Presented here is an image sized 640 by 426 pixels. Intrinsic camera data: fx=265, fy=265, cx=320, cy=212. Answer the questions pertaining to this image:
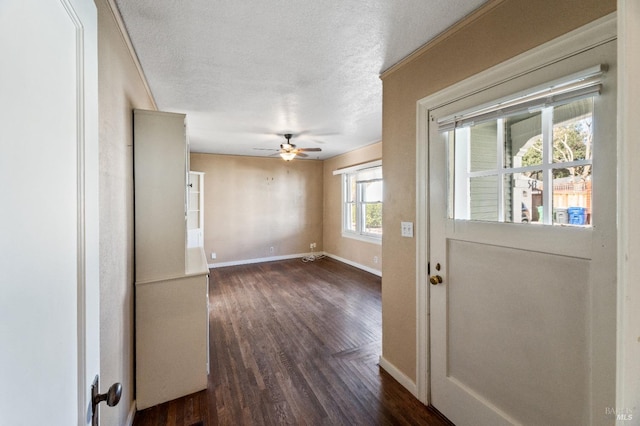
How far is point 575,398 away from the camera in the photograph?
115cm

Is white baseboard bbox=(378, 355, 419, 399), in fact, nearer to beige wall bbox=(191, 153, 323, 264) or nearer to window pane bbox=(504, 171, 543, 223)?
window pane bbox=(504, 171, 543, 223)

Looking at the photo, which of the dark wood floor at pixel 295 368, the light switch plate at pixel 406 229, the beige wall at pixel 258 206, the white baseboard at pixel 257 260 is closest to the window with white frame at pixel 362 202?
the beige wall at pixel 258 206

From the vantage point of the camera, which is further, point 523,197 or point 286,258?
point 286,258

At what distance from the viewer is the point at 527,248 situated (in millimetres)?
1297

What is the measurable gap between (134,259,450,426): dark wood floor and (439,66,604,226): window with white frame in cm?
142

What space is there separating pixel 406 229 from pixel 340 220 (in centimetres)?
425

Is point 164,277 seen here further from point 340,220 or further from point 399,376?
point 340,220

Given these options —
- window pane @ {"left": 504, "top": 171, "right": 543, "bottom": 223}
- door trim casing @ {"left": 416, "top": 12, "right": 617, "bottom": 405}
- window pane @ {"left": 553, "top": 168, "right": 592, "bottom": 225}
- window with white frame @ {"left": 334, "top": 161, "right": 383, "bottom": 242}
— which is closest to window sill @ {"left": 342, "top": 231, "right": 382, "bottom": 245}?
window with white frame @ {"left": 334, "top": 161, "right": 383, "bottom": 242}

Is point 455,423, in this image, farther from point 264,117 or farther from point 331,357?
point 264,117

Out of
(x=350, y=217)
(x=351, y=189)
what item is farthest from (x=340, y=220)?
(x=351, y=189)

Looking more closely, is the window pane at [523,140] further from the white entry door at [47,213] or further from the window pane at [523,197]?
the white entry door at [47,213]

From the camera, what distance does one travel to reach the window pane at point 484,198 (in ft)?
4.86

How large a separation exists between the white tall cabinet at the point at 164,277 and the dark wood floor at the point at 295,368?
0.20 meters

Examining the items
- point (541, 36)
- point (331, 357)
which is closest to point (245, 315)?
point (331, 357)
